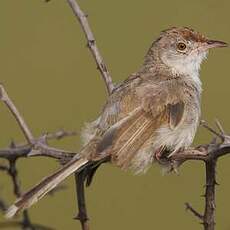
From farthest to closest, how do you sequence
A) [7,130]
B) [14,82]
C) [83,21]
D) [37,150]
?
[14,82] < [7,130] < [83,21] < [37,150]

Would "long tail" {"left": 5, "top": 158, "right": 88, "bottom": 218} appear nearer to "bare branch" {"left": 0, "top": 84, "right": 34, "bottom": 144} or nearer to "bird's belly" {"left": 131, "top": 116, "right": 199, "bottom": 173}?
"bare branch" {"left": 0, "top": 84, "right": 34, "bottom": 144}

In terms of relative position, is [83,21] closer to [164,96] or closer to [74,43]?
[164,96]

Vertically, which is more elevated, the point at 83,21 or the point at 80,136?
the point at 83,21

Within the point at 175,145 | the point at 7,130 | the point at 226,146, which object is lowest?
the point at 7,130

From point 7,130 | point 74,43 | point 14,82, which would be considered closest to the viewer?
point 7,130

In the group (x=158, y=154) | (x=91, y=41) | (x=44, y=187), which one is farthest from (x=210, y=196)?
(x=91, y=41)

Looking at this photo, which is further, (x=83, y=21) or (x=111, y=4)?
(x=111, y=4)

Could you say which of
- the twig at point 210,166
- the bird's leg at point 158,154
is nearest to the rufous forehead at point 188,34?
the bird's leg at point 158,154

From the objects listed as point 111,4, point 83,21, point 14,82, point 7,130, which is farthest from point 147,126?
point 111,4
